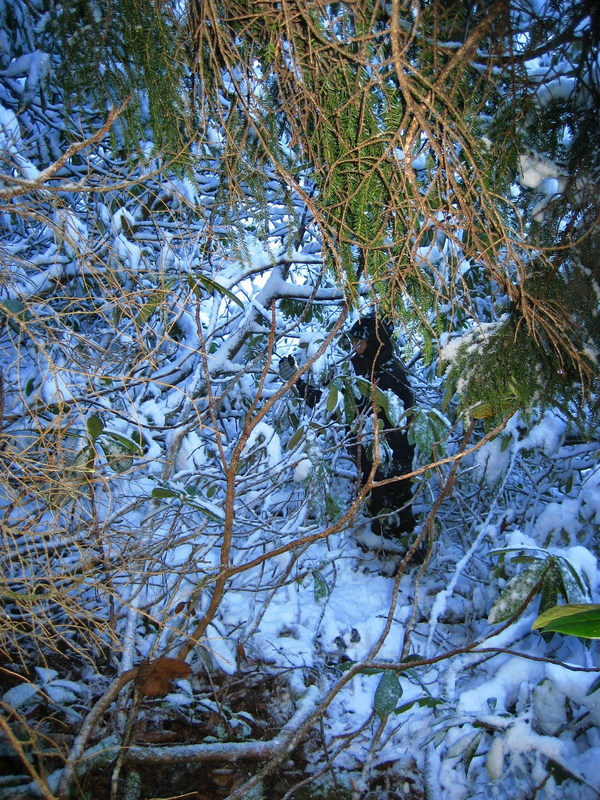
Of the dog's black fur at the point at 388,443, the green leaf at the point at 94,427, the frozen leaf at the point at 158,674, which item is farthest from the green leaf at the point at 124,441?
the dog's black fur at the point at 388,443

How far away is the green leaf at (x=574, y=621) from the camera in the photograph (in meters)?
0.68

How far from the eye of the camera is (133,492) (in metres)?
2.46

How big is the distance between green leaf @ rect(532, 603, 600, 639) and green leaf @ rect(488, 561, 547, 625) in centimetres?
114

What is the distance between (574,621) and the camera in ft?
2.31

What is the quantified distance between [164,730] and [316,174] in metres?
1.89

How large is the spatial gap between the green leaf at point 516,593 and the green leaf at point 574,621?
114 cm

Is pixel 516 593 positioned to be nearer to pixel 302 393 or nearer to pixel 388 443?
pixel 388 443

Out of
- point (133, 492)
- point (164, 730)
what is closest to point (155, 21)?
point (133, 492)

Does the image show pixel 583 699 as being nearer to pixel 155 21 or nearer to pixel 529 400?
pixel 529 400

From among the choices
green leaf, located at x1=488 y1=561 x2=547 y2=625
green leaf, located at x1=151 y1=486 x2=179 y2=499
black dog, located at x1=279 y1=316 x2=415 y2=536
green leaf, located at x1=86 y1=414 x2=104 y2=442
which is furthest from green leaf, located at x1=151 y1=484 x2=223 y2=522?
black dog, located at x1=279 y1=316 x2=415 y2=536

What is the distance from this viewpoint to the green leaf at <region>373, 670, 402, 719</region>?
157cm

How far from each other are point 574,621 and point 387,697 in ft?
3.64

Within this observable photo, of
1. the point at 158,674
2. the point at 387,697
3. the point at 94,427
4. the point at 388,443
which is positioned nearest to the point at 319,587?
the point at 387,697

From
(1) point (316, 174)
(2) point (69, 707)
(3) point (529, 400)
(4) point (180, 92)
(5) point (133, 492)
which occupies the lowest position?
(2) point (69, 707)
